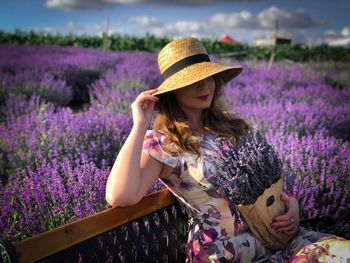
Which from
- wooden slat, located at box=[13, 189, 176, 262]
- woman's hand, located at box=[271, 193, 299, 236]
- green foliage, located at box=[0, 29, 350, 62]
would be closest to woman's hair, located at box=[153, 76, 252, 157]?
wooden slat, located at box=[13, 189, 176, 262]

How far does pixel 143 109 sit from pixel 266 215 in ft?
2.12

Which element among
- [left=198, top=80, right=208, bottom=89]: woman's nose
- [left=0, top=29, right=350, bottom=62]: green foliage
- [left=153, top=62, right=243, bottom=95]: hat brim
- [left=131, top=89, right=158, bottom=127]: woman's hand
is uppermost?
[left=153, top=62, right=243, bottom=95]: hat brim

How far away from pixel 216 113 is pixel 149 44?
114ft

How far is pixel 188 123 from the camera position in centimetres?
180

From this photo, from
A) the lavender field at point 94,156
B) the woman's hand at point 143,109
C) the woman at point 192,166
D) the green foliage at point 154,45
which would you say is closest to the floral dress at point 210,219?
the woman at point 192,166

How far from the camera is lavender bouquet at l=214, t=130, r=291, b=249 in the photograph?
1588mm

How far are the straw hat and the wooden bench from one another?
48 cm

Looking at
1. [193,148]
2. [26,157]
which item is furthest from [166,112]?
[26,157]

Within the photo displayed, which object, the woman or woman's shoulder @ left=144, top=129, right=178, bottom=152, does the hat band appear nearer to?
the woman

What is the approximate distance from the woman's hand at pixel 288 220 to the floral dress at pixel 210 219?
65mm

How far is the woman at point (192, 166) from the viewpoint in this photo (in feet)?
5.12

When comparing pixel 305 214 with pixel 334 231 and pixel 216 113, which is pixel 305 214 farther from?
pixel 216 113

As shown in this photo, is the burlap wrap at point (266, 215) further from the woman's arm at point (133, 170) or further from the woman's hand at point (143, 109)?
the woman's hand at point (143, 109)

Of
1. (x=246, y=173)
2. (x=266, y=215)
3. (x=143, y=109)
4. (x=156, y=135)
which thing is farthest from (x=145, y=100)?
(x=266, y=215)
